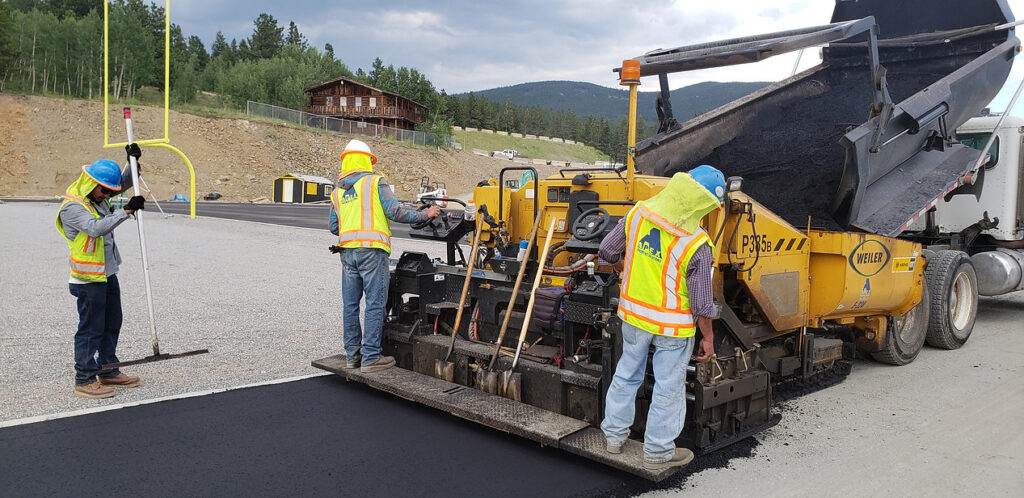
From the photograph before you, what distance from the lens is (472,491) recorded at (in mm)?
3379

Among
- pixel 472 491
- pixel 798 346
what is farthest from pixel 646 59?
pixel 472 491

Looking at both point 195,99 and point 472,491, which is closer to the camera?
point 472,491

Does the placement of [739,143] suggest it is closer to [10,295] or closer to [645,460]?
[645,460]

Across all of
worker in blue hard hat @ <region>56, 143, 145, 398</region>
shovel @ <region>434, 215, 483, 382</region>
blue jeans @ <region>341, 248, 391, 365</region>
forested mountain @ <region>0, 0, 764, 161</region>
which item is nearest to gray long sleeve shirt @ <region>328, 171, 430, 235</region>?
blue jeans @ <region>341, 248, 391, 365</region>

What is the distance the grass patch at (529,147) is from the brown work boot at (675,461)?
260ft

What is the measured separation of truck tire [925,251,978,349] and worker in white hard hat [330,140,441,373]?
4.99 meters

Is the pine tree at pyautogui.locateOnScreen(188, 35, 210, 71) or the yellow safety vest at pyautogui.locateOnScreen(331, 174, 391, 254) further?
the pine tree at pyautogui.locateOnScreen(188, 35, 210, 71)

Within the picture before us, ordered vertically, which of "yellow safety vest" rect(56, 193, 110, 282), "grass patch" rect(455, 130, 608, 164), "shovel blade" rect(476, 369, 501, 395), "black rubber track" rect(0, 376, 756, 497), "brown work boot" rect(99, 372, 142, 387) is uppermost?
"grass patch" rect(455, 130, 608, 164)

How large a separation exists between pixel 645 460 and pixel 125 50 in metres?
62.6

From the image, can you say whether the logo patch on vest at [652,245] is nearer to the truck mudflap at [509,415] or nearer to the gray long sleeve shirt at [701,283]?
the gray long sleeve shirt at [701,283]

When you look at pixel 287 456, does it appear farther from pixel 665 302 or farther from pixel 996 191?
pixel 996 191

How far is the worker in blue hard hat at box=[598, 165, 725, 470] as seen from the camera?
3.45m

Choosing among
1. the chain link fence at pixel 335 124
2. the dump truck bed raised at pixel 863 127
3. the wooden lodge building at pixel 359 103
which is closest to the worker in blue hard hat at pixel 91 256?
the dump truck bed raised at pixel 863 127

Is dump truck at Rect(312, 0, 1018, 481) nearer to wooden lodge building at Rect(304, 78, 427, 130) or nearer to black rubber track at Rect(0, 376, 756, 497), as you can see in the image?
black rubber track at Rect(0, 376, 756, 497)
